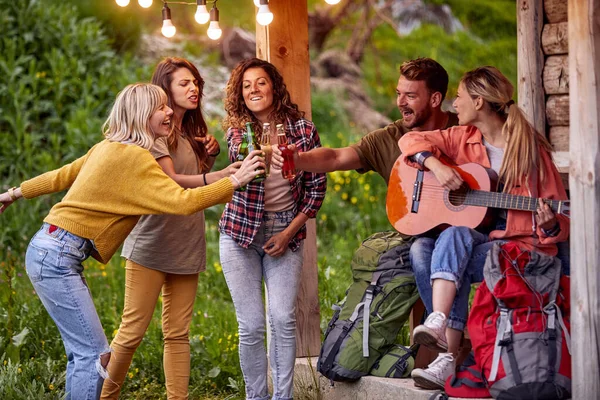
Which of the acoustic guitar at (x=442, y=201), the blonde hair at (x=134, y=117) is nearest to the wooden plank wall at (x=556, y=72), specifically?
the acoustic guitar at (x=442, y=201)

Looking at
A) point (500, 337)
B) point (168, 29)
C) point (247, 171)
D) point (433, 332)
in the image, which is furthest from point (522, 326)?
point (168, 29)

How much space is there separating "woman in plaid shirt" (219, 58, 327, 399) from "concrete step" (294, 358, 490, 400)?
1.16 feet

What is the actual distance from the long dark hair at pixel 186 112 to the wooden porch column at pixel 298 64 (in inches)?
22.3

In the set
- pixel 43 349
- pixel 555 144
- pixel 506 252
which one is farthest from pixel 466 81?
pixel 43 349

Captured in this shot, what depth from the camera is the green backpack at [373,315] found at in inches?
189

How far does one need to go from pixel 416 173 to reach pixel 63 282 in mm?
1815

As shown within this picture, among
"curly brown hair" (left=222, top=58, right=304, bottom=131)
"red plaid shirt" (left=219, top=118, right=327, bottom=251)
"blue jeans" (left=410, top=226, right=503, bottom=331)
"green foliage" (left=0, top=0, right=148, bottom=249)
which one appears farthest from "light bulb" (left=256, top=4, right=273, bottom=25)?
"green foliage" (left=0, top=0, right=148, bottom=249)

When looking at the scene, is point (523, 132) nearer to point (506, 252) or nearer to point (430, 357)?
point (506, 252)

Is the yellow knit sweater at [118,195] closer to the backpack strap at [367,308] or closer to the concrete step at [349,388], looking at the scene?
the backpack strap at [367,308]

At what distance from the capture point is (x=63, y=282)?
4.20 meters

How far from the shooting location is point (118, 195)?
4.20 meters

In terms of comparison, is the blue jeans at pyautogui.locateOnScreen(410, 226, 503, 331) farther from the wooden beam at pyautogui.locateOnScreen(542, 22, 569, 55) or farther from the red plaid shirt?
the wooden beam at pyautogui.locateOnScreen(542, 22, 569, 55)

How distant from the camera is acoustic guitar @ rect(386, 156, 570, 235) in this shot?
434cm

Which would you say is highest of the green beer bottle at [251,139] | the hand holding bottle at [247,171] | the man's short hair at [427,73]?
the man's short hair at [427,73]
